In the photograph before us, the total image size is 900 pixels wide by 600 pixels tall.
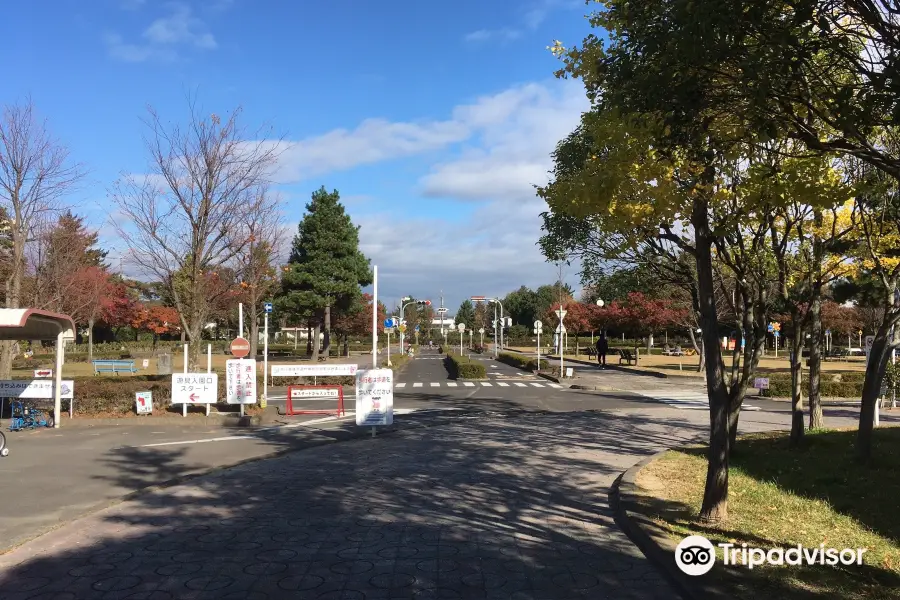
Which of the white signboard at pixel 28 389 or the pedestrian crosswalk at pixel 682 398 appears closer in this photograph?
the white signboard at pixel 28 389

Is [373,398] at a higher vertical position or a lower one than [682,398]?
higher

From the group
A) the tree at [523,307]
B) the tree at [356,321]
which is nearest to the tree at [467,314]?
the tree at [523,307]

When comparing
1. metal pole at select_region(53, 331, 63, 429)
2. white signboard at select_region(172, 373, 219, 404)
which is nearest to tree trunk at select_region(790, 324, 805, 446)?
white signboard at select_region(172, 373, 219, 404)

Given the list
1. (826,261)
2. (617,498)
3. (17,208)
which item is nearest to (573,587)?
(617,498)

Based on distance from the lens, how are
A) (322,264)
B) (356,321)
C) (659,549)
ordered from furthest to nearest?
(356,321)
(322,264)
(659,549)

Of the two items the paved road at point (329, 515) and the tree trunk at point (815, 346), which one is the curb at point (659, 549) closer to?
the paved road at point (329, 515)

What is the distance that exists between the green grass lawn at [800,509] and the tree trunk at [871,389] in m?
0.25

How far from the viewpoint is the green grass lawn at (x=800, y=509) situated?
4.31 m

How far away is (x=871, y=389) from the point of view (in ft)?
27.9

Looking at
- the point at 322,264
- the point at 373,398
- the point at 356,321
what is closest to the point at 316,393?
the point at 373,398

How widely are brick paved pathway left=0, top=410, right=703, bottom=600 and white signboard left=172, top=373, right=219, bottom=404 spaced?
5.47 m

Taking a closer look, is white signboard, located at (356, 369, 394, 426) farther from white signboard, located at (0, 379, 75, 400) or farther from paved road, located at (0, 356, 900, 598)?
white signboard, located at (0, 379, 75, 400)

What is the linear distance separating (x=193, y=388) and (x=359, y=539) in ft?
33.6

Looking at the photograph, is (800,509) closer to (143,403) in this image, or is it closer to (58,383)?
(143,403)
